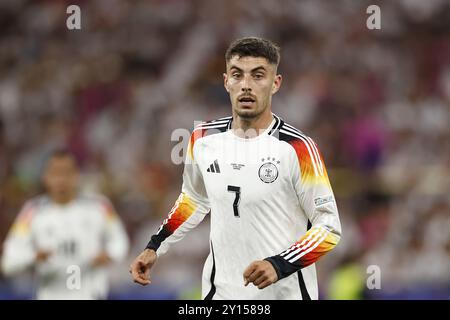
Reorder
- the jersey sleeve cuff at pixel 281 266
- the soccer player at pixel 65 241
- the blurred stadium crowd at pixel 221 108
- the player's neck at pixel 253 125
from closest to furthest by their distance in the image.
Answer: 1. the jersey sleeve cuff at pixel 281 266
2. the player's neck at pixel 253 125
3. the soccer player at pixel 65 241
4. the blurred stadium crowd at pixel 221 108

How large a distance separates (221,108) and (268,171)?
20.7 ft

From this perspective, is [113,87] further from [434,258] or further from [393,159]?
[434,258]

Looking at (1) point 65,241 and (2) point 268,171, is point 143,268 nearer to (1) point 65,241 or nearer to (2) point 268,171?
(2) point 268,171

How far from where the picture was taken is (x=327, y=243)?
16.1 ft

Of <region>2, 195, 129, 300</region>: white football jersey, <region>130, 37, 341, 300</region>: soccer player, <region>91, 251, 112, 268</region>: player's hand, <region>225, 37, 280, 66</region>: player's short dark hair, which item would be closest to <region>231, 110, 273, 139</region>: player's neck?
<region>130, 37, 341, 300</region>: soccer player

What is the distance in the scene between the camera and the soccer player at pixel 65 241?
7668 mm

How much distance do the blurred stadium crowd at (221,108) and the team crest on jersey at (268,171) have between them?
4.02 m

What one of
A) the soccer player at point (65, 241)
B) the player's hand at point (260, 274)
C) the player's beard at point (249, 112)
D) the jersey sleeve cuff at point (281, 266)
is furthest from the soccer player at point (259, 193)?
the soccer player at point (65, 241)

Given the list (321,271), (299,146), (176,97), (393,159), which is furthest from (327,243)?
(176,97)

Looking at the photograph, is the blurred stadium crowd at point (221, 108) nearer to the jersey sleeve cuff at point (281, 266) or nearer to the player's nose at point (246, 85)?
the jersey sleeve cuff at point (281, 266)

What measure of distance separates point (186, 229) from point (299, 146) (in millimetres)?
942

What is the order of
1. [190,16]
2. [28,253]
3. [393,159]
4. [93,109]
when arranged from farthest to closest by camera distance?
[190,16]
[93,109]
[393,159]
[28,253]

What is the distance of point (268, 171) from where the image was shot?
201 inches

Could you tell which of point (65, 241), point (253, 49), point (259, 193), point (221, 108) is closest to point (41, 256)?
point (65, 241)
